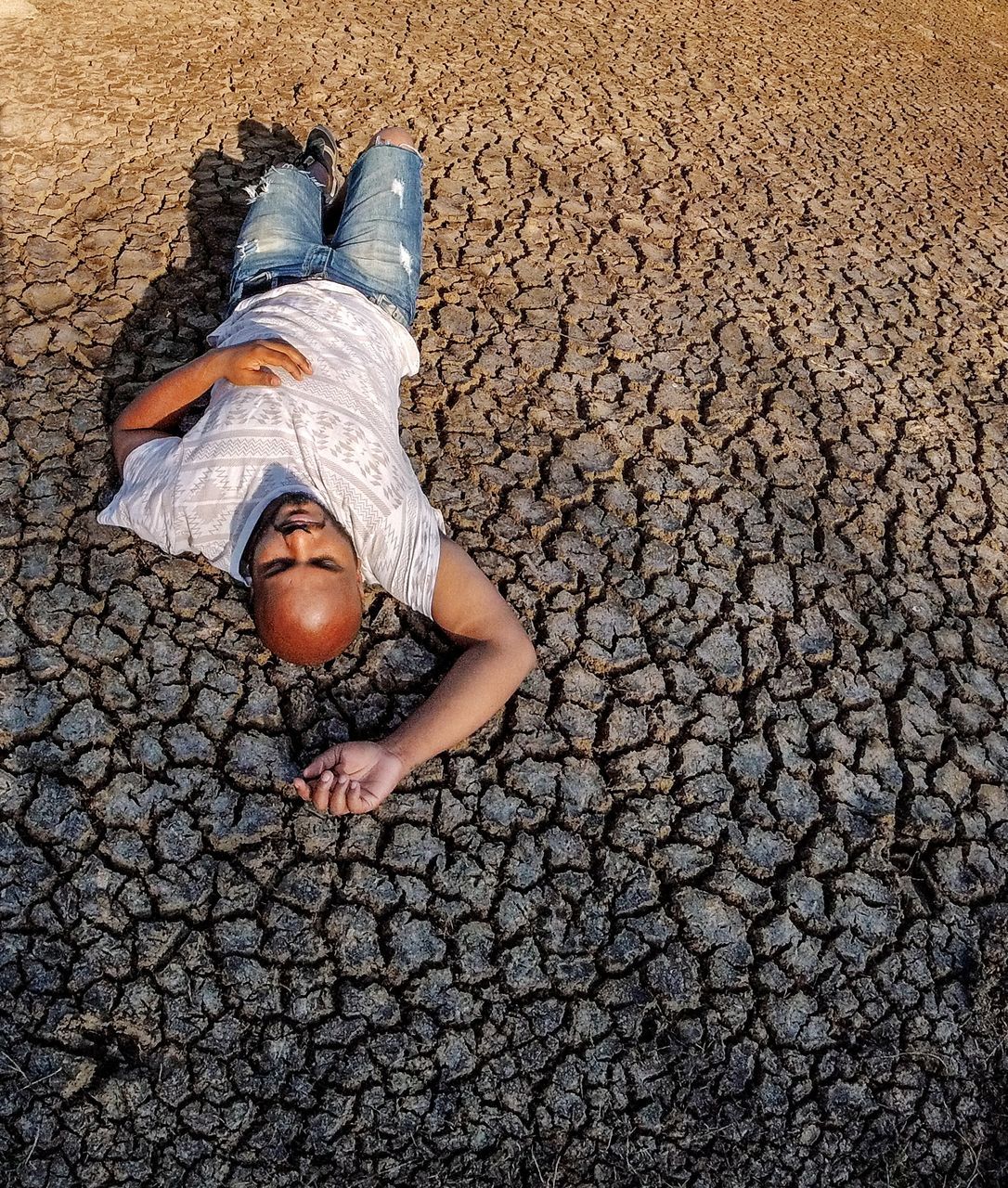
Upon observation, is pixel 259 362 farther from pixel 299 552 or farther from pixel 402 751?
pixel 402 751

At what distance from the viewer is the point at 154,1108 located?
188 cm

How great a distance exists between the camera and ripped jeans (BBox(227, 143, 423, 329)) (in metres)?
2.88

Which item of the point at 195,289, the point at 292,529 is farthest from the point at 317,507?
the point at 195,289

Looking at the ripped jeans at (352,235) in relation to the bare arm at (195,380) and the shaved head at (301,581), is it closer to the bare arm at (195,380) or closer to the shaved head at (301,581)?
the bare arm at (195,380)

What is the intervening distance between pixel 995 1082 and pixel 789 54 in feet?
16.5

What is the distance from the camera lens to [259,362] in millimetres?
2352

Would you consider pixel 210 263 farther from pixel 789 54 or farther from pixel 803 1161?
pixel 789 54

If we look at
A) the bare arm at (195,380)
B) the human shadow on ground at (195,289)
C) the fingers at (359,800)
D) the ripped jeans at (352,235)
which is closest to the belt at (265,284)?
the ripped jeans at (352,235)

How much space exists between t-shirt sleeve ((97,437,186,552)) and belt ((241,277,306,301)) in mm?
594

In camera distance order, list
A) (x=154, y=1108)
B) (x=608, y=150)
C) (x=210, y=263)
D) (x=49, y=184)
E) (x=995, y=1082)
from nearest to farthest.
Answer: (x=154, y=1108)
(x=995, y=1082)
(x=210, y=263)
(x=49, y=184)
(x=608, y=150)

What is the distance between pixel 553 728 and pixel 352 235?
5.40ft

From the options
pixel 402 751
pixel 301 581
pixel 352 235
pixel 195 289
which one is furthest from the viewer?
pixel 195 289

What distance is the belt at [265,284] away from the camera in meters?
2.84

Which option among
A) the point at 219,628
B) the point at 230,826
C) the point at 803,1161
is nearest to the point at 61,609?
the point at 219,628
